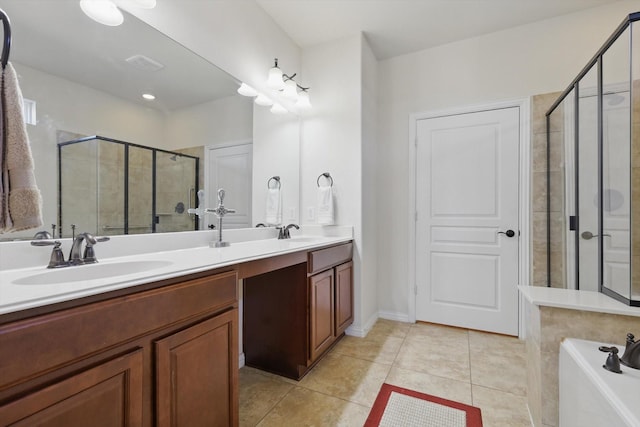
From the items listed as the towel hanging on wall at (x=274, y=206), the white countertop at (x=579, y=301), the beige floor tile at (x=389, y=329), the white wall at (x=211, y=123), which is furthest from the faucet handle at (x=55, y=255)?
the beige floor tile at (x=389, y=329)

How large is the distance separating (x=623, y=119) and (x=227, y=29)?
2342 mm

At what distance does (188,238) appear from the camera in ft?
5.44

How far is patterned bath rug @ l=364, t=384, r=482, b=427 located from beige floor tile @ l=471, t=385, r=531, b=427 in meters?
0.05

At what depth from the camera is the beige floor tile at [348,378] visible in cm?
168

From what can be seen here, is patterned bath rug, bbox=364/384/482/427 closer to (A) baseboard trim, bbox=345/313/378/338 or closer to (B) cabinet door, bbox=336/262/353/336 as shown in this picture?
(B) cabinet door, bbox=336/262/353/336

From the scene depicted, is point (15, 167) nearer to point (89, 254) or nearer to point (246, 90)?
point (89, 254)

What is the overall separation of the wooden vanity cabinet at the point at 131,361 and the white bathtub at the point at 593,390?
126 cm

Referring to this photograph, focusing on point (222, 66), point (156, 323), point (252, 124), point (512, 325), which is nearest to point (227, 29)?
point (222, 66)

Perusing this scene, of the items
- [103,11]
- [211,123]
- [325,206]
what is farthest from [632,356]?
[103,11]

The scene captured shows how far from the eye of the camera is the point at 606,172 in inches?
60.4

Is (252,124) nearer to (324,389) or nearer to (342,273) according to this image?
(342,273)

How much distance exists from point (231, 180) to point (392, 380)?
5.47 ft

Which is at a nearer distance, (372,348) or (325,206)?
(372,348)

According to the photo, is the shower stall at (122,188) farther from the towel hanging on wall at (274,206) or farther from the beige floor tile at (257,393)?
the beige floor tile at (257,393)
